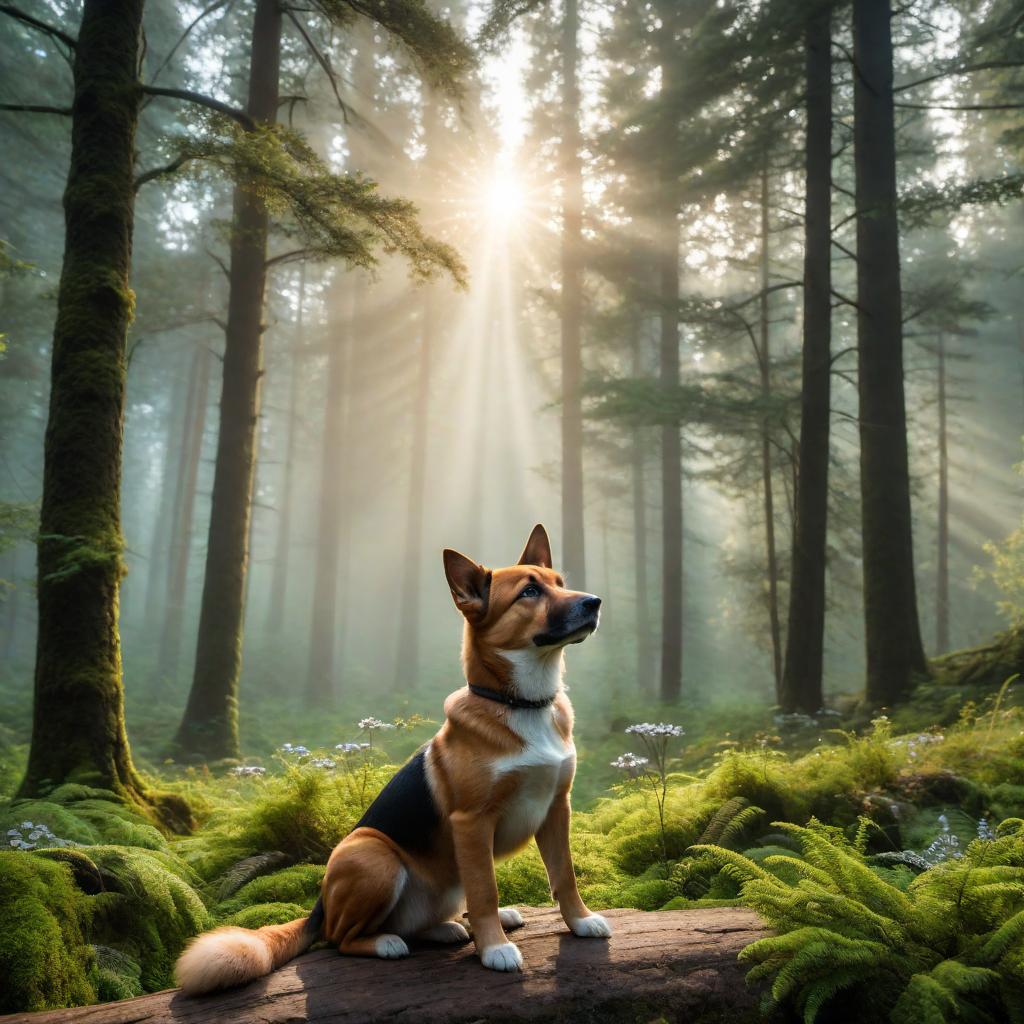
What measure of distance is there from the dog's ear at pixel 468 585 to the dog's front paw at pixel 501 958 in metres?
1.48

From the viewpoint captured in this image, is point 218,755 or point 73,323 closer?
point 73,323

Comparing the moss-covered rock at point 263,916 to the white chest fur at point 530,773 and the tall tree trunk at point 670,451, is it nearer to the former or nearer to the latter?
the white chest fur at point 530,773

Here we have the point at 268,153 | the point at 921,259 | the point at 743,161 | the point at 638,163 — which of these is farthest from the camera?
the point at 921,259

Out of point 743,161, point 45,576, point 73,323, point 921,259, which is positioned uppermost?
point 921,259

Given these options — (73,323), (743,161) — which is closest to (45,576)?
(73,323)

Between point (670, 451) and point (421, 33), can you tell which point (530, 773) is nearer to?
point (421, 33)

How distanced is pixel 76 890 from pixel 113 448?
174 inches

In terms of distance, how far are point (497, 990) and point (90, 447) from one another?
600cm

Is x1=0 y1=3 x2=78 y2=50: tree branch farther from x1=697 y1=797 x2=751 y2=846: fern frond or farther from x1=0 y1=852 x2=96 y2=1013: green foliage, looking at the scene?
x1=697 y1=797 x2=751 y2=846: fern frond

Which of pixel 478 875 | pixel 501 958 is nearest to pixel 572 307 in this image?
pixel 478 875

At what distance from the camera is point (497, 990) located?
10.0ft

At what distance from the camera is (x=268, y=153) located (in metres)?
7.33

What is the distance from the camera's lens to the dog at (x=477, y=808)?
3324 mm

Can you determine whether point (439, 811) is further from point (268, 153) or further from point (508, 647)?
point (268, 153)
